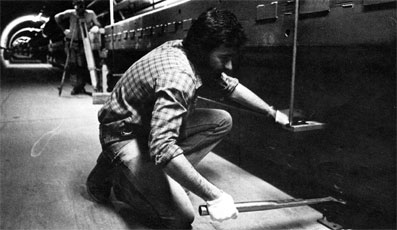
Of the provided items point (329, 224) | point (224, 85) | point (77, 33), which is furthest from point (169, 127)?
point (77, 33)

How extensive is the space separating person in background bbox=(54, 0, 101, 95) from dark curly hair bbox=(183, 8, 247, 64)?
4.95 metres

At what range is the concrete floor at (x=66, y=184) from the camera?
1836mm

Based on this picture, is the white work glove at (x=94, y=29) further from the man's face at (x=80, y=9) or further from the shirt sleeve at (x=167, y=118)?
the shirt sleeve at (x=167, y=118)

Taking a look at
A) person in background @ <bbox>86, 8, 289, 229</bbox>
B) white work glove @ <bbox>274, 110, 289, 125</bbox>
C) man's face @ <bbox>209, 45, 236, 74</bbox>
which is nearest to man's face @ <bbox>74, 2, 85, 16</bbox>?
person in background @ <bbox>86, 8, 289, 229</bbox>

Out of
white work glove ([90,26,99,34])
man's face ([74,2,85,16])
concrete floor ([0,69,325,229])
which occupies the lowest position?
concrete floor ([0,69,325,229])

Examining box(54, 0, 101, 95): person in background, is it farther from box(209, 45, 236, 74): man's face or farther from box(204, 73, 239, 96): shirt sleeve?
box(209, 45, 236, 74): man's face

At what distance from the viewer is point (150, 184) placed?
172 cm

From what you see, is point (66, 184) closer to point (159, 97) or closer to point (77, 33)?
point (159, 97)

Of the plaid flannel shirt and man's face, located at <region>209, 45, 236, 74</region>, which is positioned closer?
the plaid flannel shirt

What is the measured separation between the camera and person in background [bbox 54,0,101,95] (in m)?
6.05

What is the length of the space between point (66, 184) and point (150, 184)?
889 mm

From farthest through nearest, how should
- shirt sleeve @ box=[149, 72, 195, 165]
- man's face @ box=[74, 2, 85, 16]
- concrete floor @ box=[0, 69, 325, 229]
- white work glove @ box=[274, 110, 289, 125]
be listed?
man's face @ box=[74, 2, 85, 16] → white work glove @ box=[274, 110, 289, 125] → concrete floor @ box=[0, 69, 325, 229] → shirt sleeve @ box=[149, 72, 195, 165]

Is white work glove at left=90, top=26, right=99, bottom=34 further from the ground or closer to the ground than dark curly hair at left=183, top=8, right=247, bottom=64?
further from the ground

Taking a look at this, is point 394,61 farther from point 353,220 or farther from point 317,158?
point 353,220
